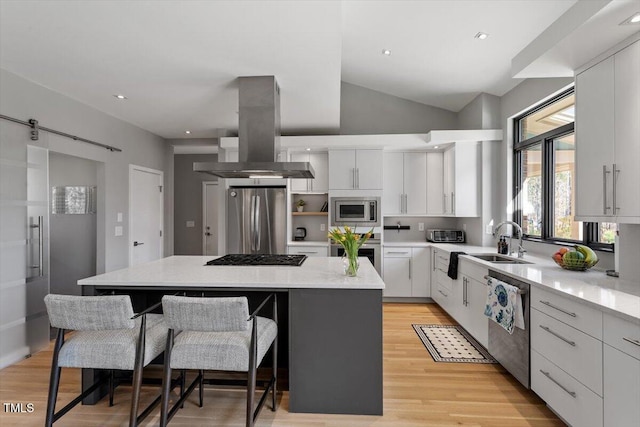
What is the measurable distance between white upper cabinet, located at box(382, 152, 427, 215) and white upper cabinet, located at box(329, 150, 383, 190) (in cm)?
35

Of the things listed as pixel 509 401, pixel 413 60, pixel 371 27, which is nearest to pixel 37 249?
pixel 371 27

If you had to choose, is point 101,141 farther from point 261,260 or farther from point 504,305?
point 504,305

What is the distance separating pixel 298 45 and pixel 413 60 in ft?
6.66

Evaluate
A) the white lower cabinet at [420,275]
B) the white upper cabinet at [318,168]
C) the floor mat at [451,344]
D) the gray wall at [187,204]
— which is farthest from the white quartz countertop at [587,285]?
the gray wall at [187,204]

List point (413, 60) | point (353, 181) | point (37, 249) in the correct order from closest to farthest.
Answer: point (37, 249) → point (413, 60) → point (353, 181)

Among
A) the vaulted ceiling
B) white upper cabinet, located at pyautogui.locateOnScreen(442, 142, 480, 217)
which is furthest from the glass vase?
white upper cabinet, located at pyautogui.locateOnScreen(442, 142, 480, 217)

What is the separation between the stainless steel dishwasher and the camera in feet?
7.62

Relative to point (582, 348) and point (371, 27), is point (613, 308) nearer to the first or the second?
point (582, 348)

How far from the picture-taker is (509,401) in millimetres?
2301

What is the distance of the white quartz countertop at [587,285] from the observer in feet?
5.32

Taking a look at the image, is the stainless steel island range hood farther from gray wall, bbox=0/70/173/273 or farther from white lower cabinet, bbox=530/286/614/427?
white lower cabinet, bbox=530/286/614/427

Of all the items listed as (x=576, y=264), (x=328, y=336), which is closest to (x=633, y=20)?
(x=576, y=264)

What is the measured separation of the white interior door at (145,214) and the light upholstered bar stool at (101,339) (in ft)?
9.92

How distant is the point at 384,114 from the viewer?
521 cm
